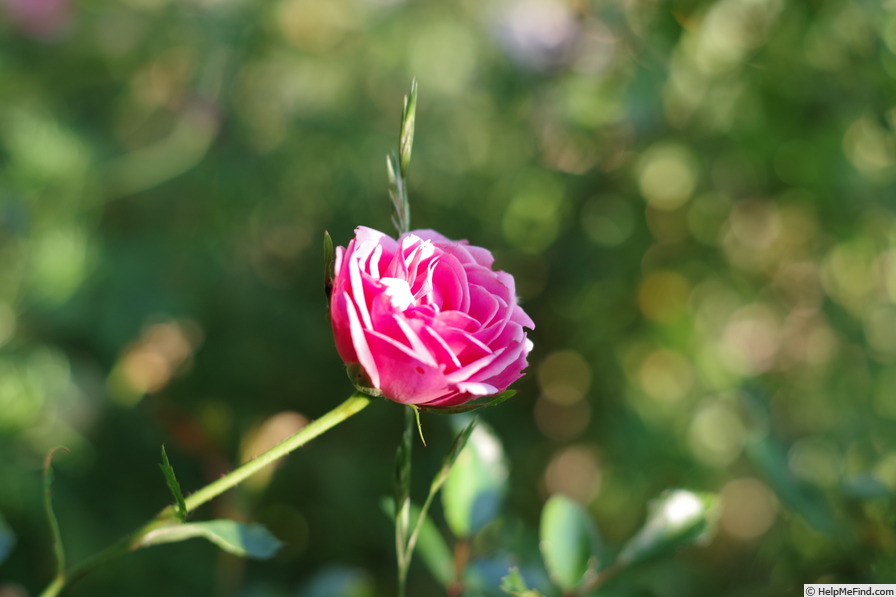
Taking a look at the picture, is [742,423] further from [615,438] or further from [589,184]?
[589,184]

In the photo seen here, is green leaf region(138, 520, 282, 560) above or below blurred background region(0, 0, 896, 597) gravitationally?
above

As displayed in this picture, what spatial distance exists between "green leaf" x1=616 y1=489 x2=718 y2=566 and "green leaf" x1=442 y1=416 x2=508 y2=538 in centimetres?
9

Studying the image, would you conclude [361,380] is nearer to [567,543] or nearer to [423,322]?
[423,322]

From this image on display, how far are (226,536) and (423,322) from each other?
15 cm

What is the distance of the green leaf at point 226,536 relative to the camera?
36cm

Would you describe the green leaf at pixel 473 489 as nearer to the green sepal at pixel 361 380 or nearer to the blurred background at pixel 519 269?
the green sepal at pixel 361 380

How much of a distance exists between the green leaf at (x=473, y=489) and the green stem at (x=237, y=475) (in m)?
0.17

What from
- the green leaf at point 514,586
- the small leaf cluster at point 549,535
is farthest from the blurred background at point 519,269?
the green leaf at point 514,586

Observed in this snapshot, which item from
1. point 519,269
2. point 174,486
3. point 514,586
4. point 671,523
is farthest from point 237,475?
point 519,269

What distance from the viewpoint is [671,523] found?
1.56ft

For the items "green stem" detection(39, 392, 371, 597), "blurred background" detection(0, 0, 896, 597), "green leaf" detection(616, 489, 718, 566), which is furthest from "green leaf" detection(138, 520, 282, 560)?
"blurred background" detection(0, 0, 896, 597)

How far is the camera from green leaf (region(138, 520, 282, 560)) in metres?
0.36

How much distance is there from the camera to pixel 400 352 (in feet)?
1.04

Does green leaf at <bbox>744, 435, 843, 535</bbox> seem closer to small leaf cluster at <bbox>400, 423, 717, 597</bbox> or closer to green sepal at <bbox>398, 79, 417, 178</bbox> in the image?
small leaf cluster at <bbox>400, 423, 717, 597</bbox>
